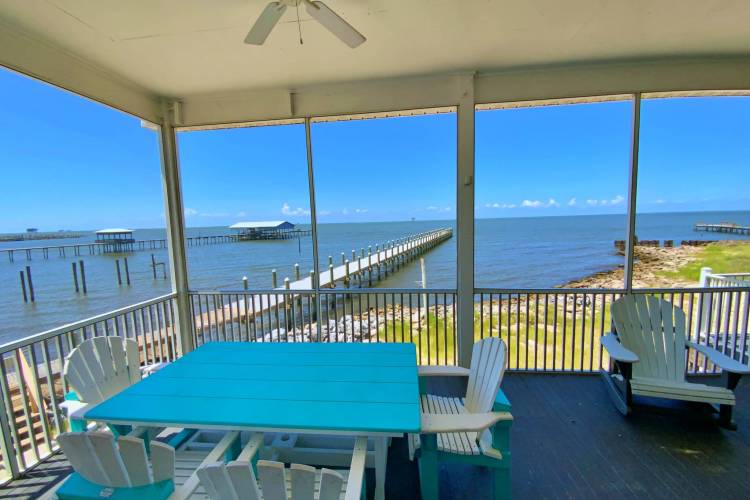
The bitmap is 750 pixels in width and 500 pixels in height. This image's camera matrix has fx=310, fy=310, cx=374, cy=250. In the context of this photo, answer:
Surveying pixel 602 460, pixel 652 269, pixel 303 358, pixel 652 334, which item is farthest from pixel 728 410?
pixel 652 269

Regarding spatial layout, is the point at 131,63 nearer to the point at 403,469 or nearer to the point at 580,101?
the point at 403,469

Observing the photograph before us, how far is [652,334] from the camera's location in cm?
269

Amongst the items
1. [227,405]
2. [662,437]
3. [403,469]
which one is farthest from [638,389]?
[227,405]

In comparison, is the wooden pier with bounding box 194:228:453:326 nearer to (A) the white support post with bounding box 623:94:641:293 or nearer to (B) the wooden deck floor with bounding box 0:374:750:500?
(B) the wooden deck floor with bounding box 0:374:750:500

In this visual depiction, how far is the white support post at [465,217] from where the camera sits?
9.55ft

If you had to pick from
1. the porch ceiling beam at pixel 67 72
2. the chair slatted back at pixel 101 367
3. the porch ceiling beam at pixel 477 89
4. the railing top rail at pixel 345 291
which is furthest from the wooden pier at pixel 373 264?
the chair slatted back at pixel 101 367

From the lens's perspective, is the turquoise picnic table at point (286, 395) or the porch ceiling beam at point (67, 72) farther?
the porch ceiling beam at point (67, 72)

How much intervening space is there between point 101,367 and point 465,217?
3037 millimetres

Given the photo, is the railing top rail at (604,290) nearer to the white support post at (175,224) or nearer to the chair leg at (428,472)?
the chair leg at (428,472)

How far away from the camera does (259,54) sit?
245 cm

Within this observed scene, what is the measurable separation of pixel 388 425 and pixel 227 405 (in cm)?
79

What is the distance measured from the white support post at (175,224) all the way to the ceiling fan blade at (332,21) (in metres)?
2.49

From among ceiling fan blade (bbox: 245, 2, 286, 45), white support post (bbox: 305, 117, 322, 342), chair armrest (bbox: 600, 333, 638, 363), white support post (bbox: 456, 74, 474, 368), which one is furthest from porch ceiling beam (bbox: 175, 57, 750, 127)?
chair armrest (bbox: 600, 333, 638, 363)

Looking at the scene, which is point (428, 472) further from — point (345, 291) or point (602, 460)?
point (345, 291)
